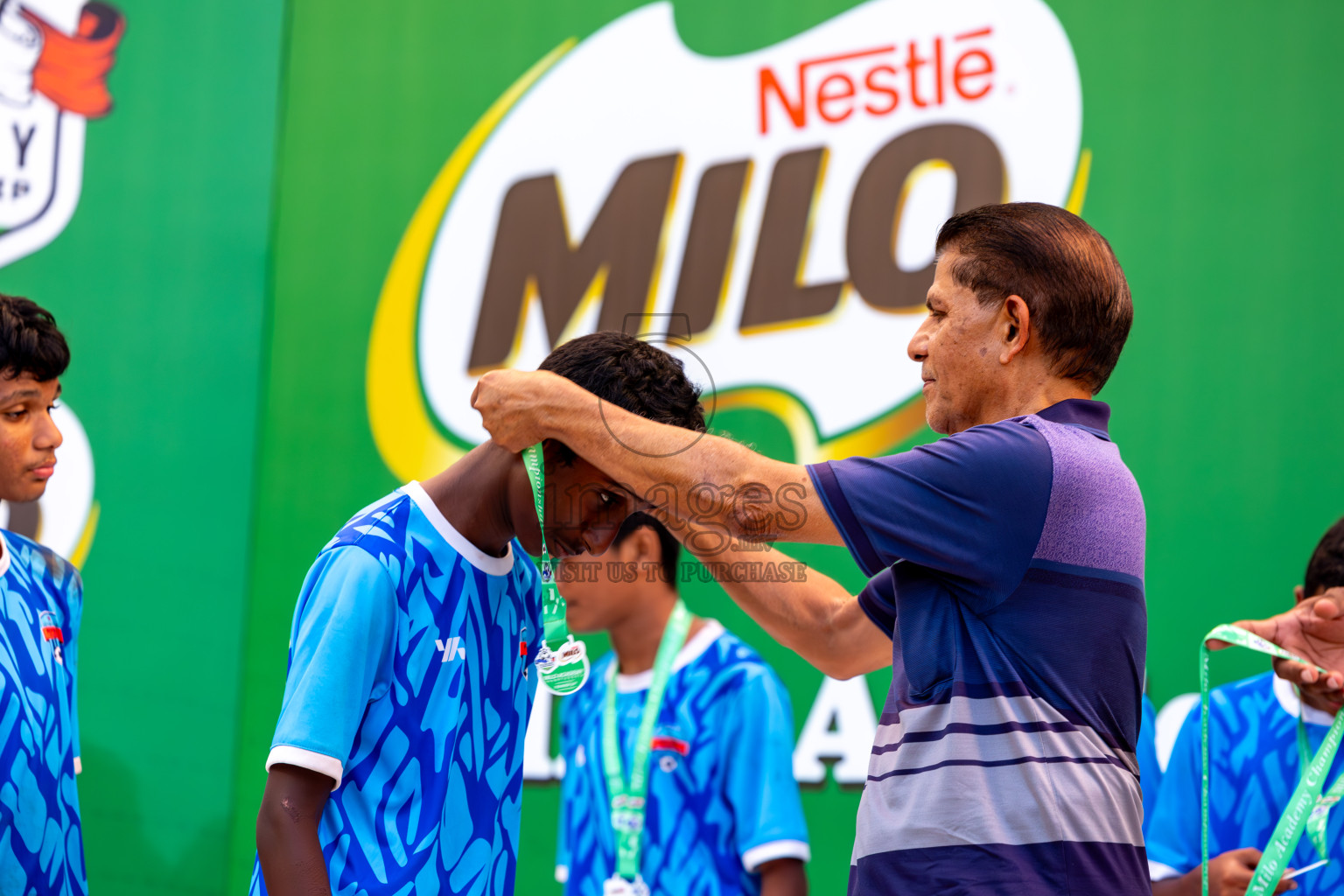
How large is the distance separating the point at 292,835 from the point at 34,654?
1.15 metres

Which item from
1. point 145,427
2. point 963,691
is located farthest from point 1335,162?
point 145,427

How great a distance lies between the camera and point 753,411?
409 centimetres

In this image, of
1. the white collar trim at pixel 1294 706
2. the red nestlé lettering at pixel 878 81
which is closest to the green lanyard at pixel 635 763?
the white collar trim at pixel 1294 706

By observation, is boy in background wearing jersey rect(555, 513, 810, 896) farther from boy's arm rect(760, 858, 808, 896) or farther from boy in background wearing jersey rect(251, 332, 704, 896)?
boy in background wearing jersey rect(251, 332, 704, 896)

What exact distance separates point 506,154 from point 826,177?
48.8 inches

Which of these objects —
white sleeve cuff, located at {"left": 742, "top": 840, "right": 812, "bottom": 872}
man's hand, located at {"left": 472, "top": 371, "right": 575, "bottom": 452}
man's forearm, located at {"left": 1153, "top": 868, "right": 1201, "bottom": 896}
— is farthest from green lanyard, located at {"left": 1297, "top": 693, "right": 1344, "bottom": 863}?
man's hand, located at {"left": 472, "top": 371, "right": 575, "bottom": 452}

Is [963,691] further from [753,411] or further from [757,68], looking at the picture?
[757,68]

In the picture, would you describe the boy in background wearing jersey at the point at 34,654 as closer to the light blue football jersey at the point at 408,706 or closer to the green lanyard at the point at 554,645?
the light blue football jersey at the point at 408,706

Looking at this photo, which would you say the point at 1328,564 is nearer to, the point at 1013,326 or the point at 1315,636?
the point at 1315,636

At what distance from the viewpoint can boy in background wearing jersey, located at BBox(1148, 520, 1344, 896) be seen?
2529 millimetres

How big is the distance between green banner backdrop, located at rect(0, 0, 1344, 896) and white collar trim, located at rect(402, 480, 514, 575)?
7.44 feet

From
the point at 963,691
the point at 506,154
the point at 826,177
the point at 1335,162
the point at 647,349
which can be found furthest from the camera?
the point at 506,154

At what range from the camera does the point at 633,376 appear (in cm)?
188

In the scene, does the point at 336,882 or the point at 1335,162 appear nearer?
the point at 336,882
